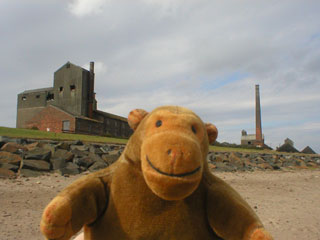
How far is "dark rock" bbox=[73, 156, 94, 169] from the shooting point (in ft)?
30.3

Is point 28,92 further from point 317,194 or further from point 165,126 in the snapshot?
point 165,126

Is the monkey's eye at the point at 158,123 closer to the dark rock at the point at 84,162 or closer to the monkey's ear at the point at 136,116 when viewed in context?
the monkey's ear at the point at 136,116

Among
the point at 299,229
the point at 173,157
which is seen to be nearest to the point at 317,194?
the point at 299,229

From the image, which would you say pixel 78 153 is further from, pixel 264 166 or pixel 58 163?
pixel 264 166

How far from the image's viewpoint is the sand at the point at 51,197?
14.5 ft

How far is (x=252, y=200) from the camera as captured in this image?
755 cm

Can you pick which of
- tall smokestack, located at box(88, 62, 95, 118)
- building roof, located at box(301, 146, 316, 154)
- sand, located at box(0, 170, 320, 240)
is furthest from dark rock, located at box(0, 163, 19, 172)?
building roof, located at box(301, 146, 316, 154)

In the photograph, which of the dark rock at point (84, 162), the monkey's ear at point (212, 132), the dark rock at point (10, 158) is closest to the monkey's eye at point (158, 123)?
the monkey's ear at point (212, 132)

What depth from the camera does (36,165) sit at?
812cm

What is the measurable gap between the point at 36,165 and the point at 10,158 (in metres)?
0.87

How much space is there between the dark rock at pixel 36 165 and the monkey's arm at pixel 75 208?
22.7 ft

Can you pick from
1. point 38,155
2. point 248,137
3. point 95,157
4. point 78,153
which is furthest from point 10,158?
point 248,137

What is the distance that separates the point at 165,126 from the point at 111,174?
0.58m

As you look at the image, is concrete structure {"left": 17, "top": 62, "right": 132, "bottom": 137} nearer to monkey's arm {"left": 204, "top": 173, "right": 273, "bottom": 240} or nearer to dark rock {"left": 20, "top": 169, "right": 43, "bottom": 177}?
dark rock {"left": 20, "top": 169, "right": 43, "bottom": 177}
